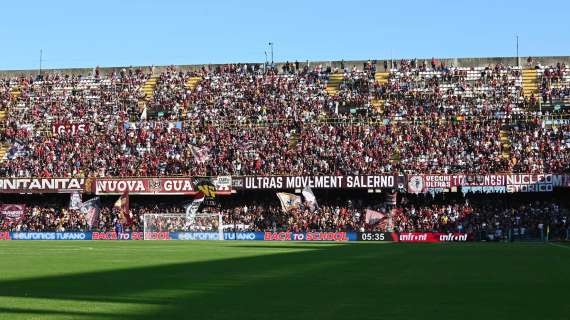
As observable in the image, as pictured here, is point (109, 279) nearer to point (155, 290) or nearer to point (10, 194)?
point (155, 290)

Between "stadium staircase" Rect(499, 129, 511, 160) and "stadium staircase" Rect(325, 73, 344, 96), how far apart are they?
56.9 feet

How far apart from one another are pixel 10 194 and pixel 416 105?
36.2 m

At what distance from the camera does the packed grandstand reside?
69562 mm

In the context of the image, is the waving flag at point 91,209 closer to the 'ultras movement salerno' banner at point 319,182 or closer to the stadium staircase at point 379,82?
the 'ultras movement salerno' banner at point 319,182

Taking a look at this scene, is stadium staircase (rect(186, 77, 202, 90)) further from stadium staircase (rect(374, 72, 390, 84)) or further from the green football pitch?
the green football pitch

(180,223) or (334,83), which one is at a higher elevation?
(334,83)

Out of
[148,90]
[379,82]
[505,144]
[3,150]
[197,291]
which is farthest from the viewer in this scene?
[148,90]

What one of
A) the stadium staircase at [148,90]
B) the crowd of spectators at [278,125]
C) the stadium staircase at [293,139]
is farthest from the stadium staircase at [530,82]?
the stadium staircase at [148,90]

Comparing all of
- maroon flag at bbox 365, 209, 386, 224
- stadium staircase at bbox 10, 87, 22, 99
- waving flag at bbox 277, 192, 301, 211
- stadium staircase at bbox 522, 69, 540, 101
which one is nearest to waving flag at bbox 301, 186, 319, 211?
waving flag at bbox 277, 192, 301, 211

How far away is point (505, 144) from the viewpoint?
7406 centimetres

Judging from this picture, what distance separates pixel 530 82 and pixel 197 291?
238 feet

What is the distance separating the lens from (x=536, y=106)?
261 feet

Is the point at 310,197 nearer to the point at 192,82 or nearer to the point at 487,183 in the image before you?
the point at 487,183

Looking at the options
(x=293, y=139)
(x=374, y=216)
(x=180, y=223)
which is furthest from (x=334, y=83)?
(x=180, y=223)
